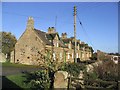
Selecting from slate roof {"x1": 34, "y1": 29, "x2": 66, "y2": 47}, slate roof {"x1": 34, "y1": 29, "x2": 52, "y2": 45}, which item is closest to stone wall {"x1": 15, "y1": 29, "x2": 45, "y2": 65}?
slate roof {"x1": 34, "y1": 29, "x2": 52, "y2": 45}

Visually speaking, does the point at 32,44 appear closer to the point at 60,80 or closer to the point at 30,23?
the point at 30,23

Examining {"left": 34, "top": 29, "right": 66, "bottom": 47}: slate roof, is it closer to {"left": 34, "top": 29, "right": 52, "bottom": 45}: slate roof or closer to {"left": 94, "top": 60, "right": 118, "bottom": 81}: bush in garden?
{"left": 34, "top": 29, "right": 52, "bottom": 45}: slate roof

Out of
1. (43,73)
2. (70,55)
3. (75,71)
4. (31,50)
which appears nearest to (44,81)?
(43,73)

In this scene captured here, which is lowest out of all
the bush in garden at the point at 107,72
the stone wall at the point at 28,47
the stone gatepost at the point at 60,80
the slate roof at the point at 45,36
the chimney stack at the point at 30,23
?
the bush in garden at the point at 107,72

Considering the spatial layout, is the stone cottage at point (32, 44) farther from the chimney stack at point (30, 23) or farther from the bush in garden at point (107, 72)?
the bush in garden at point (107, 72)

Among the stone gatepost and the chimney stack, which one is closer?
the stone gatepost

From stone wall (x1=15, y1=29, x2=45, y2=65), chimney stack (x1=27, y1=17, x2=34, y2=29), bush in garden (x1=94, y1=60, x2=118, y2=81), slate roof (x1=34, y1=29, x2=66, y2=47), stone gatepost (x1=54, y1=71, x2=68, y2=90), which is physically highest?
chimney stack (x1=27, y1=17, x2=34, y2=29)

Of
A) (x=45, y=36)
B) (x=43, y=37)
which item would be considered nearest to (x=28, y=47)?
(x=43, y=37)

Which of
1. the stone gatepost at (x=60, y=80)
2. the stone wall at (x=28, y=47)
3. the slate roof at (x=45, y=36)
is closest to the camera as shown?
the stone gatepost at (x=60, y=80)

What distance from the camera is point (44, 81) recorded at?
13.4 meters

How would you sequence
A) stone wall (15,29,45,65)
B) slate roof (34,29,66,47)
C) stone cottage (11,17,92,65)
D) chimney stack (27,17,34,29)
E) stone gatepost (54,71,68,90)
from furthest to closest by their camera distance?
1. slate roof (34,29,66,47)
2. chimney stack (27,17,34,29)
3. stone wall (15,29,45,65)
4. stone cottage (11,17,92,65)
5. stone gatepost (54,71,68,90)

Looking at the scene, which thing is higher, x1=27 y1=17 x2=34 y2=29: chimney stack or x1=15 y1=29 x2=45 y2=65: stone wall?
x1=27 y1=17 x2=34 y2=29: chimney stack

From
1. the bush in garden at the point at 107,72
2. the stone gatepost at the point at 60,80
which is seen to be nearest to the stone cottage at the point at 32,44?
the bush in garden at the point at 107,72

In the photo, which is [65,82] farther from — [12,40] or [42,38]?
[12,40]
